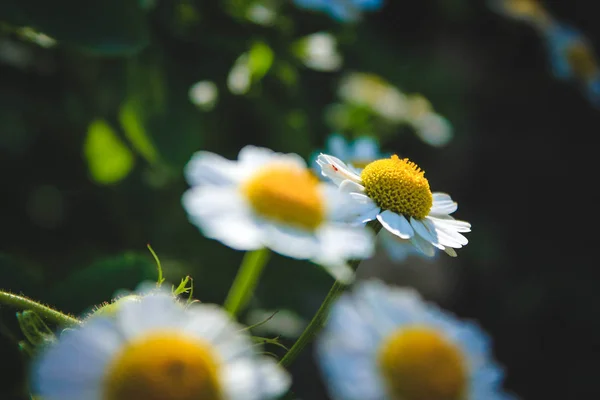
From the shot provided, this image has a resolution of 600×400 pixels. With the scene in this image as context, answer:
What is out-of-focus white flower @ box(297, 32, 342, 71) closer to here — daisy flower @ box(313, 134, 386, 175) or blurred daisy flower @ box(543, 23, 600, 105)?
daisy flower @ box(313, 134, 386, 175)

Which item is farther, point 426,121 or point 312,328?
point 426,121

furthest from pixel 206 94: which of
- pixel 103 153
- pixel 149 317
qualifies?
pixel 149 317

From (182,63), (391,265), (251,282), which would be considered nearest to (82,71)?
(182,63)

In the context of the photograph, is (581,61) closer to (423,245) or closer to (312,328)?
(423,245)

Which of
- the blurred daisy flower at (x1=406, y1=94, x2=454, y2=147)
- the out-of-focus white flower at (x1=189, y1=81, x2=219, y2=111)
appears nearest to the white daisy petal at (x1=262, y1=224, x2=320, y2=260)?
the out-of-focus white flower at (x1=189, y1=81, x2=219, y2=111)

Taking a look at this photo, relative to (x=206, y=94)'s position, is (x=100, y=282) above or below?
below
